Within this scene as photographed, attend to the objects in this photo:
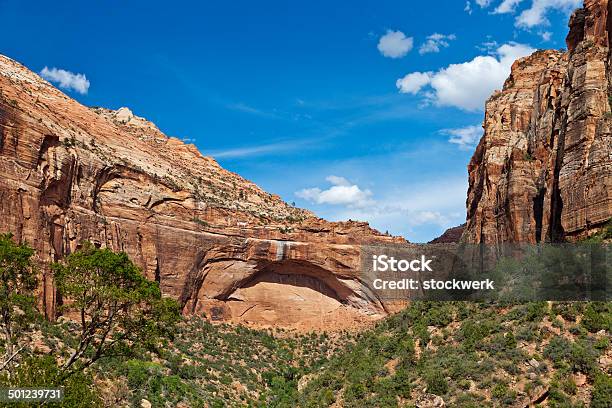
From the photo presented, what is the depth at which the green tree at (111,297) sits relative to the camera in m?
19.9

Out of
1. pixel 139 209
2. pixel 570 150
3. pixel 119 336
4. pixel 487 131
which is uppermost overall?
pixel 487 131

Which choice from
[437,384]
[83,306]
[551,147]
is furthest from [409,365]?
[83,306]

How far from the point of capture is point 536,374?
107 feet

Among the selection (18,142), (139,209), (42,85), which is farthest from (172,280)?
(42,85)

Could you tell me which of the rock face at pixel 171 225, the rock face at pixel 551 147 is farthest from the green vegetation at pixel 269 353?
the rock face at pixel 551 147

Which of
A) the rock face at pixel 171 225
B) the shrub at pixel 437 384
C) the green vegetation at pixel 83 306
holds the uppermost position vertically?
the rock face at pixel 171 225

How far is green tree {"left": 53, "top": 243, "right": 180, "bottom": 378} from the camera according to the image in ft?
65.2

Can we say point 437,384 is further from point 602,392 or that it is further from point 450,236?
point 450,236

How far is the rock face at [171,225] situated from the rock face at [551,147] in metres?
13.2

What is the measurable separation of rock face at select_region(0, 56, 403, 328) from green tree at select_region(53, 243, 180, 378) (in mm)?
22599

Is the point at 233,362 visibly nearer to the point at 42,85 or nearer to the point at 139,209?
the point at 139,209

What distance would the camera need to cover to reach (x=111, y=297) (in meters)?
20.0

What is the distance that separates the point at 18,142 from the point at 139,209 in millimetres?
12890

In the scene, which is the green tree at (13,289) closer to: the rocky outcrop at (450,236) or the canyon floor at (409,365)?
the canyon floor at (409,365)
